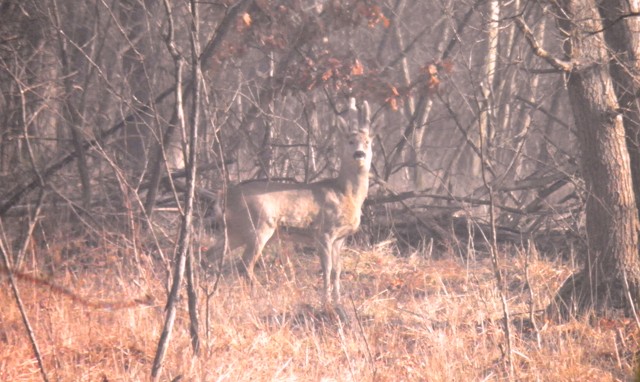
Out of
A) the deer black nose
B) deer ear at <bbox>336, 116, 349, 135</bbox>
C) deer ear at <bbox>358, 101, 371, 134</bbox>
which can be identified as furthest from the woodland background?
the deer black nose

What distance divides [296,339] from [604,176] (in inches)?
101

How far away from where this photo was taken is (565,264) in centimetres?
926

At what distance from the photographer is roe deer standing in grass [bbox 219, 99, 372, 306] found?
364 inches

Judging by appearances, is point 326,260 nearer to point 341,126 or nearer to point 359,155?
point 359,155

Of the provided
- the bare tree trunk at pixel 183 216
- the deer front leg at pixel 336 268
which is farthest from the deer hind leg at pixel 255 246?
the bare tree trunk at pixel 183 216

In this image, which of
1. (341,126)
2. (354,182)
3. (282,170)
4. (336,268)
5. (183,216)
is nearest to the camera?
(183,216)

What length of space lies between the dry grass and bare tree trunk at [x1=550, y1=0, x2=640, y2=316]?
0.27 meters

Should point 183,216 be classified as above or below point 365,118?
below


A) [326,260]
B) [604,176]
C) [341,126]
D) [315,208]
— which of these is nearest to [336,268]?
[326,260]

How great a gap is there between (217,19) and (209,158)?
6.69 ft

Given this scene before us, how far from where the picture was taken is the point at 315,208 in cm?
962

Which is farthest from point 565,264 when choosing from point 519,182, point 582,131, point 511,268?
point 582,131

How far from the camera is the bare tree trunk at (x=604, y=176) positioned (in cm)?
666

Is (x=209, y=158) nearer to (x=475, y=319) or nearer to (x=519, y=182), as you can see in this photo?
(x=519, y=182)
